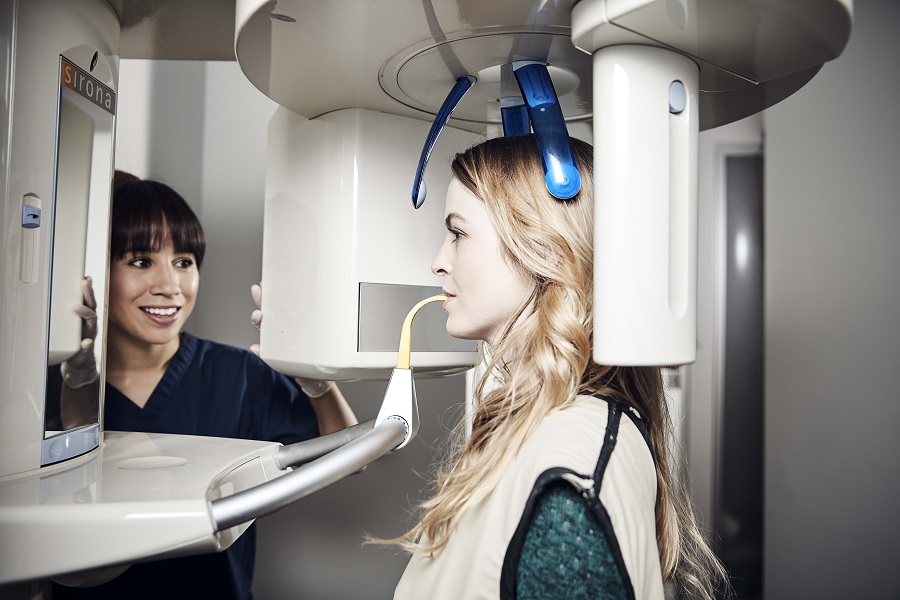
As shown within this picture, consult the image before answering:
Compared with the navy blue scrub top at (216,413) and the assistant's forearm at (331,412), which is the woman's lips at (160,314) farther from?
the assistant's forearm at (331,412)

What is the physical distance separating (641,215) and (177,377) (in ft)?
3.37

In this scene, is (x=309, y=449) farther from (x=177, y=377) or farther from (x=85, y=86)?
(x=177, y=377)

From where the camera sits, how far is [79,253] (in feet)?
2.49

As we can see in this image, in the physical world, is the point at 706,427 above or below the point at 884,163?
below

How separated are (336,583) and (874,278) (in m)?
1.21

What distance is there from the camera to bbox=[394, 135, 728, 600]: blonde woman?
542 millimetres

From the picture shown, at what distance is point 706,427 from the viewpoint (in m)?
1.69

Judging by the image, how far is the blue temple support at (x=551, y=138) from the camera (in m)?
0.68

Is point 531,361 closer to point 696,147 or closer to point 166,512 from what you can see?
point 696,147

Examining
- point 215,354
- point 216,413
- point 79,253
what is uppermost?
point 79,253

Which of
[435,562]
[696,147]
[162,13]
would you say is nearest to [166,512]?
[435,562]

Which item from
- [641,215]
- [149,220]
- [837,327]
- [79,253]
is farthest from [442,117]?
[837,327]

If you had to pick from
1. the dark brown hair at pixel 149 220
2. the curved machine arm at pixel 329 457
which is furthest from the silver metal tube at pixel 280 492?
the dark brown hair at pixel 149 220

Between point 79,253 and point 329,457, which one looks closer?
point 329,457
